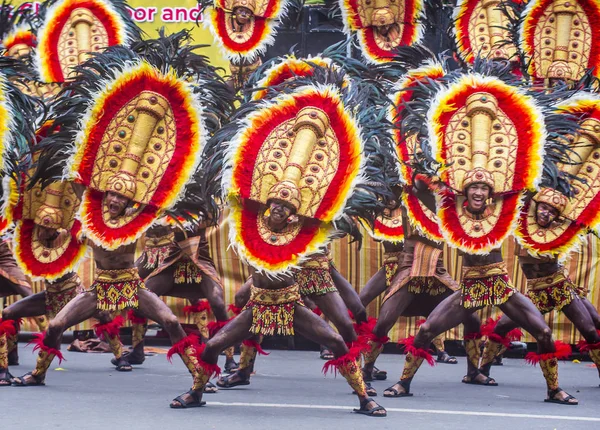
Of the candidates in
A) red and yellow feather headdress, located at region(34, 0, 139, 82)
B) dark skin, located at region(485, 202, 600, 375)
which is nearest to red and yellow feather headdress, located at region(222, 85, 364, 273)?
dark skin, located at region(485, 202, 600, 375)

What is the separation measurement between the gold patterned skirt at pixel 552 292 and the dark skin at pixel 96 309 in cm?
272

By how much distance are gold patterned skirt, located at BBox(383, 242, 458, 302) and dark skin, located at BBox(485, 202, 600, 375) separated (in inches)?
21.0

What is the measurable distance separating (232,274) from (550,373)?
3934 millimetres

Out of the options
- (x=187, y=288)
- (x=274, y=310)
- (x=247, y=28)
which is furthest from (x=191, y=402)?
(x=247, y=28)

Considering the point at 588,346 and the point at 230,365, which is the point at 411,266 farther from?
the point at 230,365

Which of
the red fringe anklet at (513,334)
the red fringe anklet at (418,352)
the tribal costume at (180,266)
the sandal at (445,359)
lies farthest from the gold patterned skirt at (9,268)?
the red fringe anklet at (513,334)

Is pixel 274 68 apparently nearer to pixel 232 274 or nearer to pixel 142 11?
pixel 232 274

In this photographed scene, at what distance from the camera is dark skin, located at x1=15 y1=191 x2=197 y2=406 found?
851 cm

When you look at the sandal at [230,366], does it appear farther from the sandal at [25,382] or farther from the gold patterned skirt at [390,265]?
the sandal at [25,382]

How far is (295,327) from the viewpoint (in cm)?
802

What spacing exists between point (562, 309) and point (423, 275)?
3.48 ft

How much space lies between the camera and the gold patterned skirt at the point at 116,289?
28.2 feet

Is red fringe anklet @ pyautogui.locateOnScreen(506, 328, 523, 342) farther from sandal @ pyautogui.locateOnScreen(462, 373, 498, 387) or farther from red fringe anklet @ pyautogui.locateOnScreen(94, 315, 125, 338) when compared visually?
red fringe anklet @ pyautogui.locateOnScreen(94, 315, 125, 338)

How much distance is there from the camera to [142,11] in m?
13.4
